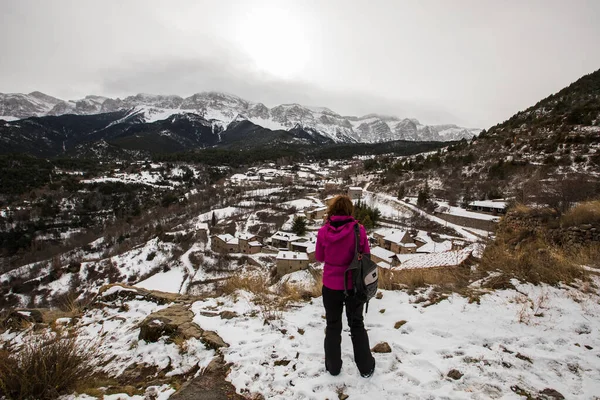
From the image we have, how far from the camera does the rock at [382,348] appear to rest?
303cm

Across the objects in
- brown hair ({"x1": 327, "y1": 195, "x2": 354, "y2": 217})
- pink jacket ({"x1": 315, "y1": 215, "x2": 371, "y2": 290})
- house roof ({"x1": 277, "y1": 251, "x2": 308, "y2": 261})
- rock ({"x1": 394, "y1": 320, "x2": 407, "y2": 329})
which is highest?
brown hair ({"x1": 327, "y1": 195, "x2": 354, "y2": 217})

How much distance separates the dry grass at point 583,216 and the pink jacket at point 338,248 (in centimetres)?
767

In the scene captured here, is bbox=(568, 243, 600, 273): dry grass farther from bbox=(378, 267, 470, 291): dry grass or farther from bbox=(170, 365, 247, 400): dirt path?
bbox=(170, 365, 247, 400): dirt path

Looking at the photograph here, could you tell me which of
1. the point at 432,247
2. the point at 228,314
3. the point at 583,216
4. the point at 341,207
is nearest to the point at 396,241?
the point at 432,247

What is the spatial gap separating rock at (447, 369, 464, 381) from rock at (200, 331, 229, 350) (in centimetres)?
274

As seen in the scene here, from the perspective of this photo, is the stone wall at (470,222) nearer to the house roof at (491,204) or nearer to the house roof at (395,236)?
the house roof at (491,204)

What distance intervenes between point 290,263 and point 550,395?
2786cm

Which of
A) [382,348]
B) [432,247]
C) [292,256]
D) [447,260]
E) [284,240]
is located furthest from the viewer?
[284,240]

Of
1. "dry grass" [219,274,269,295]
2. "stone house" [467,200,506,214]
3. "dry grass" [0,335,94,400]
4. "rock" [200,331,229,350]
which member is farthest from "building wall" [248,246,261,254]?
"dry grass" [0,335,94,400]

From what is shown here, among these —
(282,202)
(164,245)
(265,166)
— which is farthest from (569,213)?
(265,166)

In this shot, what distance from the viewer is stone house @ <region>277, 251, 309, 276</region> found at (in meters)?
28.9

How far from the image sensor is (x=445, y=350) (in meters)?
2.92

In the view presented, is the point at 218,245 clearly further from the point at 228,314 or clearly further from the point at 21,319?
the point at 228,314

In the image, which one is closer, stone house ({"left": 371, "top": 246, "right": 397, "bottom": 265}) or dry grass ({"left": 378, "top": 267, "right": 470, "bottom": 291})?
dry grass ({"left": 378, "top": 267, "right": 470, "bottom": 291})
